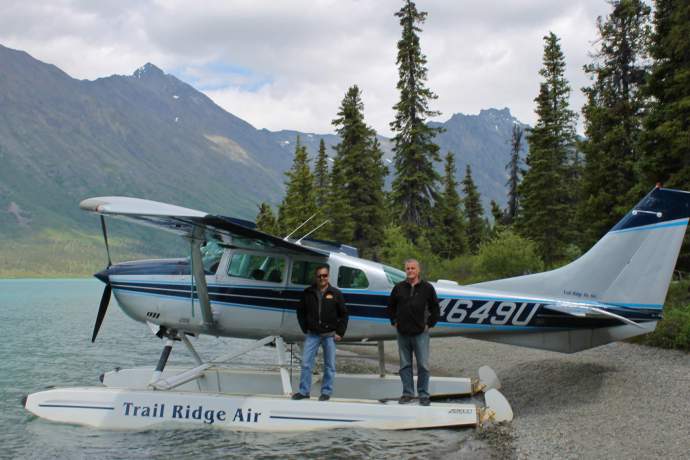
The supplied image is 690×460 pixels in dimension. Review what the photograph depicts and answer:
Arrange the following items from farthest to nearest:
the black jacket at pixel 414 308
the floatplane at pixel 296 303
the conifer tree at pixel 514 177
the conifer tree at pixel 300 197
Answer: the conifer tree at pixel 514 177 < the conifer tree at pixel 300 197 < the floatplane at pixel 296 303 < the black jacket at pixel 414 308

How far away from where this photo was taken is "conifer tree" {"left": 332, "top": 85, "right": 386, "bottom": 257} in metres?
36.3

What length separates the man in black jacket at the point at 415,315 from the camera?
7.95m

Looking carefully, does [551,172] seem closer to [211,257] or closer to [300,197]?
[300,197]

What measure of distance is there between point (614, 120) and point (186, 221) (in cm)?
2141

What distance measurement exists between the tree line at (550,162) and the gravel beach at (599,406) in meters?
7.90

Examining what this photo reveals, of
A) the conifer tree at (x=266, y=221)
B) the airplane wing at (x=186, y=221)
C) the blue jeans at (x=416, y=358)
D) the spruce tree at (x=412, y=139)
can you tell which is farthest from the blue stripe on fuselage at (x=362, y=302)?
the conifer tree at (x=266, y=221)

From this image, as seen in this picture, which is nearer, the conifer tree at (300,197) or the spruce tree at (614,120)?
the spruce tree at (614,120)

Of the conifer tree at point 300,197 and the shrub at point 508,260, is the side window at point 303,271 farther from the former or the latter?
the conifer tree at point 300,197

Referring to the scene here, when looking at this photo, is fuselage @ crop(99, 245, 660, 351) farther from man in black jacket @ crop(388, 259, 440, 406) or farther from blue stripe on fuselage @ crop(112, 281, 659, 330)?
man in black jacket @ crop(388, 259, 440, 406)

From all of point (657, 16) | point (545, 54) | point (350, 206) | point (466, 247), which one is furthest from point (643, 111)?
point (466, 247)

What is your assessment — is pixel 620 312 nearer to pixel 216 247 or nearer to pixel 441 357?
pixel 216 247

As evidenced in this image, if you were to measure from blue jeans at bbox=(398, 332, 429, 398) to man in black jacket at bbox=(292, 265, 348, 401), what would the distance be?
889 mm

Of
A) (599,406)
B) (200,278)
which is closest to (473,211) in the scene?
(599,406)

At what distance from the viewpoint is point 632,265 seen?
8.88 meters
